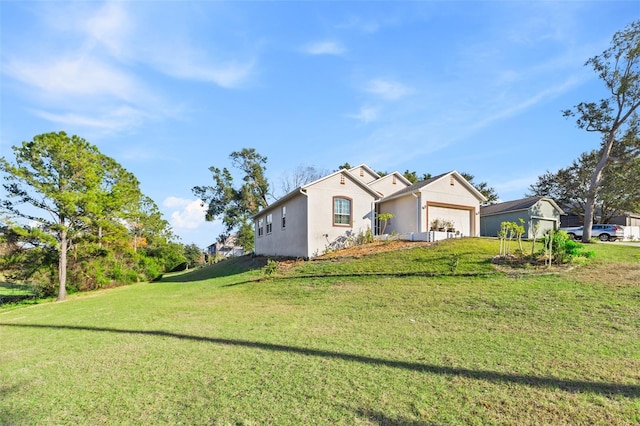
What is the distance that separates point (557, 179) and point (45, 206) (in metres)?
44.0

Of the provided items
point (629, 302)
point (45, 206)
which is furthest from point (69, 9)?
point (629, 302)

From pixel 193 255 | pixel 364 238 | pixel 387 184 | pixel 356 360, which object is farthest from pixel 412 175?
pixel 356 360

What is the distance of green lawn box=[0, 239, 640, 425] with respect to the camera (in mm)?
3209

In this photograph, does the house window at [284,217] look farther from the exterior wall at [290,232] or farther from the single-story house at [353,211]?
the exterior wall at [290,232]

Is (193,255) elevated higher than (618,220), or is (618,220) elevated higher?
(618,220)

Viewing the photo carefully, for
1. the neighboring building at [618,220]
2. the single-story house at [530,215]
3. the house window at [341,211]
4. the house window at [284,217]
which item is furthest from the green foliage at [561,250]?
the neighboring building at [618,220]

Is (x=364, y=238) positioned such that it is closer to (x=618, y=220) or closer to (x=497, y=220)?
(x=497, y=220)

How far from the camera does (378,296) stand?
28.2ft

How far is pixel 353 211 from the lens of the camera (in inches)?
692

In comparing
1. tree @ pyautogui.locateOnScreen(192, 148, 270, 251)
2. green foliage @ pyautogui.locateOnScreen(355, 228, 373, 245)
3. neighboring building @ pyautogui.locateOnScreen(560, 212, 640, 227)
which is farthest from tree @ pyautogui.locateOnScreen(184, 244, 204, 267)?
neighboring building @ pyautogui.locateOnScreen(560, 212, 640, 227)

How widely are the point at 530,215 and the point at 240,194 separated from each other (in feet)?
93.2

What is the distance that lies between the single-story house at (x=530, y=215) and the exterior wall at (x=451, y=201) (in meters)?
5.37

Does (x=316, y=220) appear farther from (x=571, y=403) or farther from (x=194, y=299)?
(x=571, y=403)

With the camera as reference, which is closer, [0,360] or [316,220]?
[0,360]
